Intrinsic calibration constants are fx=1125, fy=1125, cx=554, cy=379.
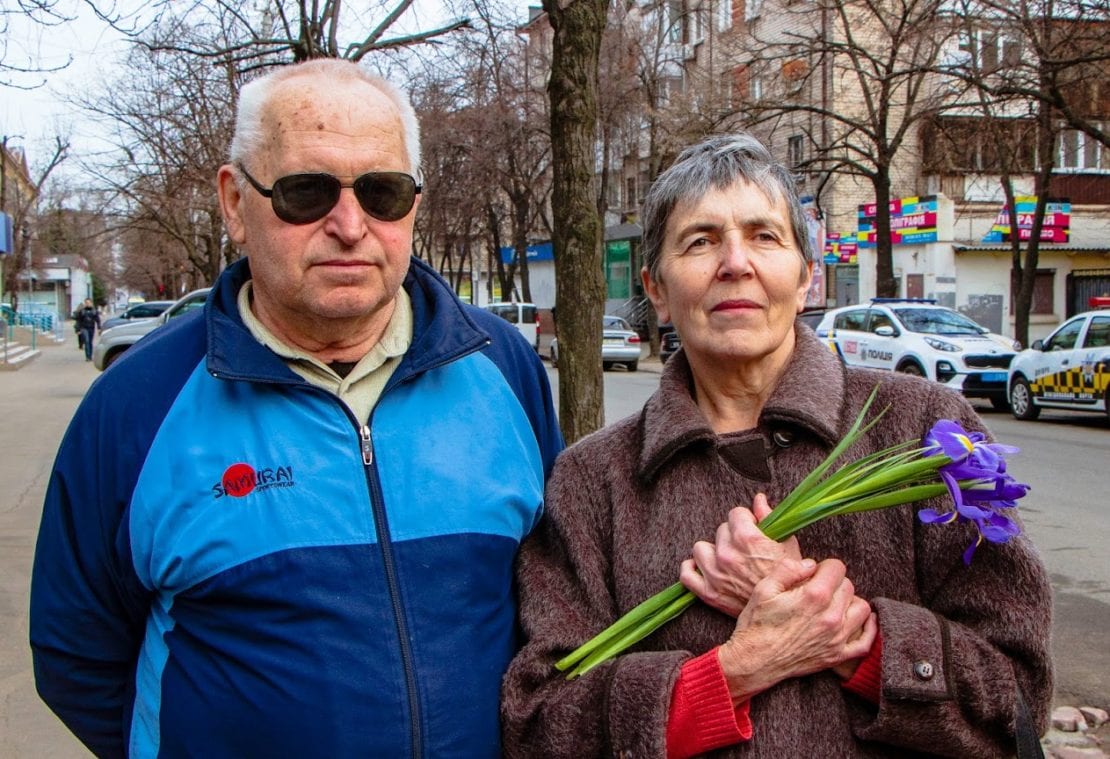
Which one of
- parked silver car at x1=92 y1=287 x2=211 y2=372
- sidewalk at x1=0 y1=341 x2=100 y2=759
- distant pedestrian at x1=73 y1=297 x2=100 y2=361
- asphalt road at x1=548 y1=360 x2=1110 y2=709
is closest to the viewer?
sidewalk at x1=0 y1=341 x2=100 y2=759

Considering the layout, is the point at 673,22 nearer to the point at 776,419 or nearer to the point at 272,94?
the point at 272,94

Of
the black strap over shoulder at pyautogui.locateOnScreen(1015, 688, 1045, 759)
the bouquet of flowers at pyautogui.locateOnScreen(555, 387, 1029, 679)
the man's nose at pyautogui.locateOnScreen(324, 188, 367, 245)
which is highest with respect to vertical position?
the man's nose at pyautogui.locateOnScreen(324, 188, 367, 245)

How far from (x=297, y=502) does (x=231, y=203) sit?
675 millimetres

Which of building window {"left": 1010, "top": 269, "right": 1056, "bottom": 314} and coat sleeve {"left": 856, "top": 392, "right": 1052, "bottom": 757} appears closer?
coat sleeve {"left": 856, "top": 392, "right": 1052, "bottom": 757}

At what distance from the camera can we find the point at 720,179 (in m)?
2.28

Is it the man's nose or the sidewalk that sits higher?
the man's nose

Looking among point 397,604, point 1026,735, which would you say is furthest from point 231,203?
point 1026,735

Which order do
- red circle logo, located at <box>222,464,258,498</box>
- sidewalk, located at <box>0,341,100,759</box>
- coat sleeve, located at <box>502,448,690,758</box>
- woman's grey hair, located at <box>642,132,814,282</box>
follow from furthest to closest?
1. sidewalk, located at <box>0,341,100,759</box>
2. woman's grey hair, located at <box>642,132,814,282</box>
3. red circle logo, located at <box>222,464,258,498</box>
4. coat sleeve, located at <box>502,448,690,758</box>

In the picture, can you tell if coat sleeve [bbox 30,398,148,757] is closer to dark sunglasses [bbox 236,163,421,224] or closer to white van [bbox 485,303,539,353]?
dark sunglasses [bbox 236,163,421,224]

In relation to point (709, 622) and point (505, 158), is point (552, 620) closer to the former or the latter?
point (709, 622)

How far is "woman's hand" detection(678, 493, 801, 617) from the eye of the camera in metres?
2.05

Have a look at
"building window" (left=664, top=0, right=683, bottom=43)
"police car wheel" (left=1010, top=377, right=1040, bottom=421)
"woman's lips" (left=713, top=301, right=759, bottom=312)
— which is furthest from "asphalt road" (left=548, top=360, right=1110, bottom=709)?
"building window" (left=664, top=0, right=683, bottom=43)

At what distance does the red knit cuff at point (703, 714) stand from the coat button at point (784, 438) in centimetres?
45

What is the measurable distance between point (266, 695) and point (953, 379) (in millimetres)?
16963
